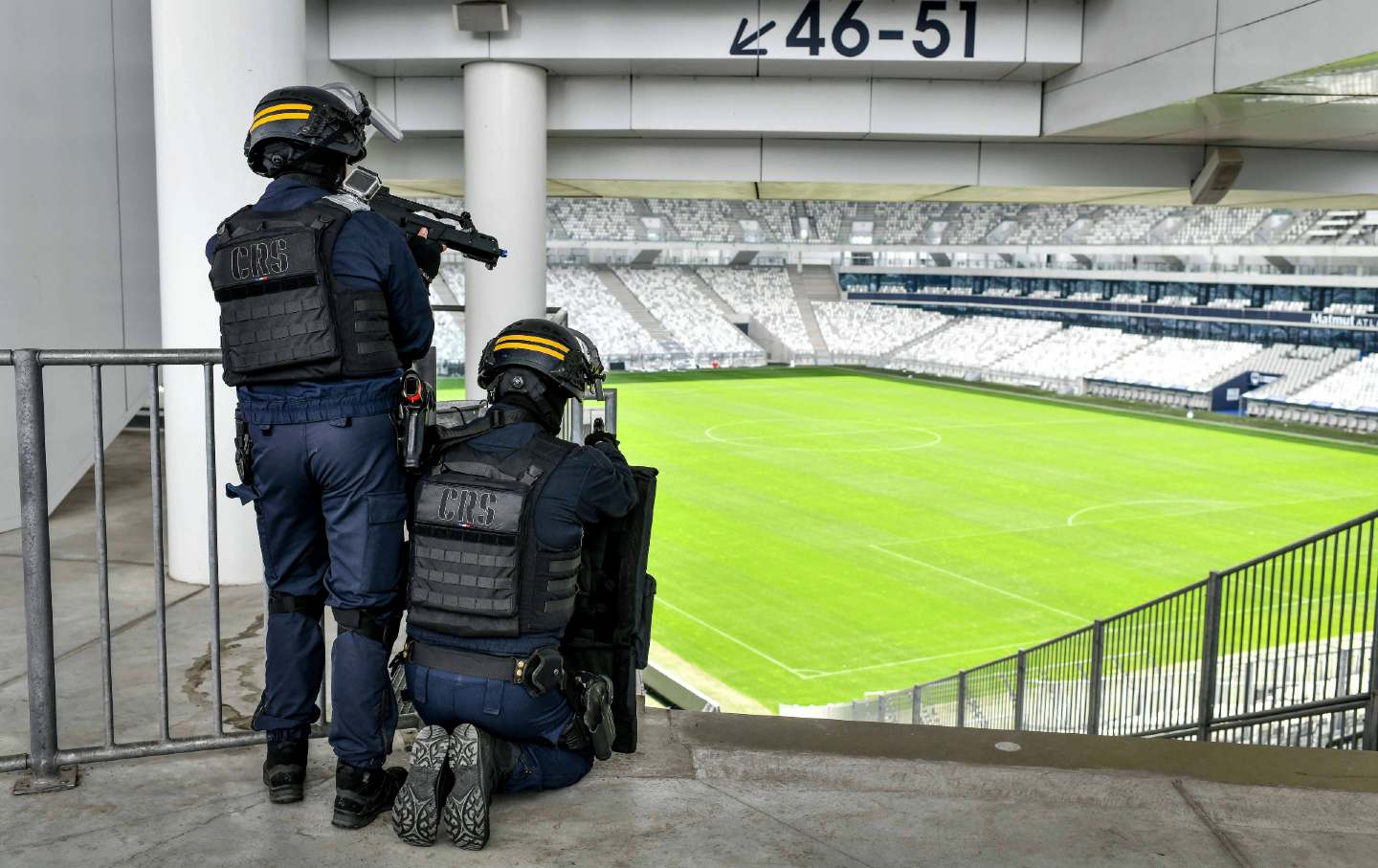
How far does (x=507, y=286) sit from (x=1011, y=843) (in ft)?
16.6

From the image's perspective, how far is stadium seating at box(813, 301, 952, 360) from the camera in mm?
63469

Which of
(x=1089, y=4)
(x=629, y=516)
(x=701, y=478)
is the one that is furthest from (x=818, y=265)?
(x=629, y=516)

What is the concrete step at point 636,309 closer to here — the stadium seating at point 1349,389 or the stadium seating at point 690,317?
the stadium seating at point 690,317

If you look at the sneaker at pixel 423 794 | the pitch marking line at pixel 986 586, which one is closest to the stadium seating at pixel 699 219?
the pitch marking line at pixel 986 586

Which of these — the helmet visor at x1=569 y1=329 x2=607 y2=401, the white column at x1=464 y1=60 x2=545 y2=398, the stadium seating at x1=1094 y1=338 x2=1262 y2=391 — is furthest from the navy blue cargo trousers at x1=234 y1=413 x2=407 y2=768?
the stadium seating at x1=1094 y1=338 x2=1262 y2=391

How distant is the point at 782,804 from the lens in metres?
3.28

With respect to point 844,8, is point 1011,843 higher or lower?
lower

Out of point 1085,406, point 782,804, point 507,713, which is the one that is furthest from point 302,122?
point 1085,406

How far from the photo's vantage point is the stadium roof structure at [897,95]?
21.6ft

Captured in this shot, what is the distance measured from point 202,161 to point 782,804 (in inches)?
156

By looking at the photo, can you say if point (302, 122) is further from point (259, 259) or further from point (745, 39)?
point (745, 39)

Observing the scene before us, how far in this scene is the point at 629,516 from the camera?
330 centimetres

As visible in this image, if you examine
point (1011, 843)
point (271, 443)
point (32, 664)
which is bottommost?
point (1011, 843)

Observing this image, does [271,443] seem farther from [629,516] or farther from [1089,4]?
[1089,4]
